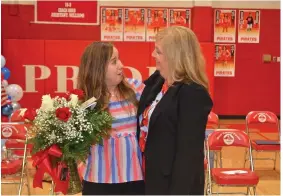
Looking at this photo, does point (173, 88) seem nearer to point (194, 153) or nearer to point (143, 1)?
point (194, 153)

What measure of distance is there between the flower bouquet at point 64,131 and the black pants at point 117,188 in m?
0.15

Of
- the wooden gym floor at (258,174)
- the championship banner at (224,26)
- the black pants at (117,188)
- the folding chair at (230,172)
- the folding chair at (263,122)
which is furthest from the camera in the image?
the championship banner at (224,26)

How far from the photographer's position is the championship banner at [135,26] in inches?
427

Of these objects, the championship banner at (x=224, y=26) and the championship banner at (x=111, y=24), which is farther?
the championship banner at (x=224, y=26)

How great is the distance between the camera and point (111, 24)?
10.9 m

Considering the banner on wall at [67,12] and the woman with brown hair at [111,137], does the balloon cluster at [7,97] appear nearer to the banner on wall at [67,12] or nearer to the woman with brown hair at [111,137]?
the banner on wall at [67,12]

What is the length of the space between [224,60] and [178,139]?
934 cm

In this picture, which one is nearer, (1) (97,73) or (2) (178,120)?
(2) (178,120)

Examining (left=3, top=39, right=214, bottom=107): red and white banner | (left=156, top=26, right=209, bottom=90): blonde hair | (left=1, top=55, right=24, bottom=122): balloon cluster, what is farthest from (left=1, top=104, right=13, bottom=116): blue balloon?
(left=156, top=26, right=209, bottom=90): blonde hair

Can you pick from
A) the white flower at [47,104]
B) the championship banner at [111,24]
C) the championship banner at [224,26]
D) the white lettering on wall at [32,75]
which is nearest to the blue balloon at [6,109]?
the white lettering on wall at [32,75]

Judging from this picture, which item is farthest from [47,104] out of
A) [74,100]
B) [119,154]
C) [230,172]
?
[230,172]

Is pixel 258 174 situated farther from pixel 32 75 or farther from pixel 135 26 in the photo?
pixel 32 75

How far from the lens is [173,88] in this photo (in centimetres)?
211

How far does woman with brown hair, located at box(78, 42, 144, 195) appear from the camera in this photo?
2492 millimetres
